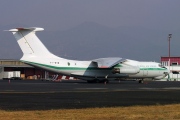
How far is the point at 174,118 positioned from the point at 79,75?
188 ft

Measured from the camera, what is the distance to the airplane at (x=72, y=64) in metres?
72.9

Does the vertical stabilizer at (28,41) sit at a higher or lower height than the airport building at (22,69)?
higher

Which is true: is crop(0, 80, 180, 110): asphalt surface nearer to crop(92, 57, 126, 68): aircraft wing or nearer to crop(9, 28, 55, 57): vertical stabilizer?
crop(9, 28, 55, 57): vertical stabilizer

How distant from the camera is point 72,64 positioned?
244ft

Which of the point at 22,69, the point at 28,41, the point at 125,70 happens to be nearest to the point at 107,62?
the point at 125,70

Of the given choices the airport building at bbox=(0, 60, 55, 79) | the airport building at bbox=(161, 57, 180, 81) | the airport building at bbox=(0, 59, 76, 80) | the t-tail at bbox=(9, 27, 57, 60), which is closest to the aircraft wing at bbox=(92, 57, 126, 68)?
the t-tail at bbox=(9, 27, 57, 60)

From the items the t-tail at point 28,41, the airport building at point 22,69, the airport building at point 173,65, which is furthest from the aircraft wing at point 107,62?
the airport building at point 22,69

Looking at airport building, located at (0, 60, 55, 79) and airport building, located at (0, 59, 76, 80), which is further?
airport building, located at (0, 60, 55, 79)

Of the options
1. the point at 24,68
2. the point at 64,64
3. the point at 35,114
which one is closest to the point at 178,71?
the point at 24,68

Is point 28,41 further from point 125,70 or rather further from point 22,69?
point 22,69

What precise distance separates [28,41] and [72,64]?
7.93 meters

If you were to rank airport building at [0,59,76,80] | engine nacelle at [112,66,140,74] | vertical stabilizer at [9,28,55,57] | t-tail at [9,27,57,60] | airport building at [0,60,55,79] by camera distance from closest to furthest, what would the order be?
t-tail at [9,27,57,60] < vertical stabilizer at [9,28,55,57] < engine nacelle at [112,66,140,74] < airport building at [0,59,76,80] < airport building at [0,60,55,79]

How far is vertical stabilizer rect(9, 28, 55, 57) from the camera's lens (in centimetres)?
7281

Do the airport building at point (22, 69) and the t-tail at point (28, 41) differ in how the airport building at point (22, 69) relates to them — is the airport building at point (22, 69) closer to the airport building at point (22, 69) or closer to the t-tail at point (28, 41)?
the airport building at point (22, 69)
